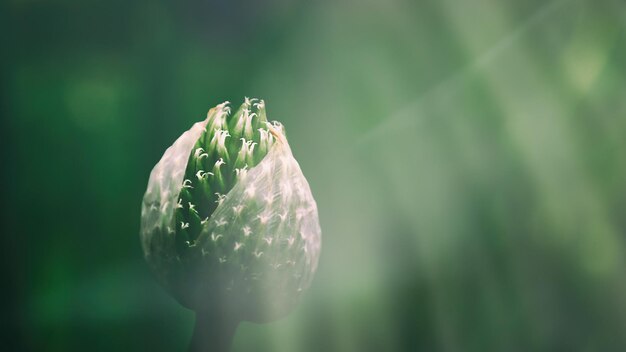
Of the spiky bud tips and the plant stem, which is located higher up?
the spiky bud tips

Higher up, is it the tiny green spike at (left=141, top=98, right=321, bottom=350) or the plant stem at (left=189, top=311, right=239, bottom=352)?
the tiny green spike at (left=141, top=98, right=321, bottom=350)

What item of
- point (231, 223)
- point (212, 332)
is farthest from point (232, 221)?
point (212, 332)

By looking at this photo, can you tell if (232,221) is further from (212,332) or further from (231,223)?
(212,332)

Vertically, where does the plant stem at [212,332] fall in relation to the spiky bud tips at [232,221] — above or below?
below

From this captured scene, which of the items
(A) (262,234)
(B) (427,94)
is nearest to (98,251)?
(A) (262,234)

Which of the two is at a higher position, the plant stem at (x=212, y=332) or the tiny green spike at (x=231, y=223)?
the tiny green spike at (x=231, y=223)

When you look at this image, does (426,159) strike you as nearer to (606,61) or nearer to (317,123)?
(317,123)
